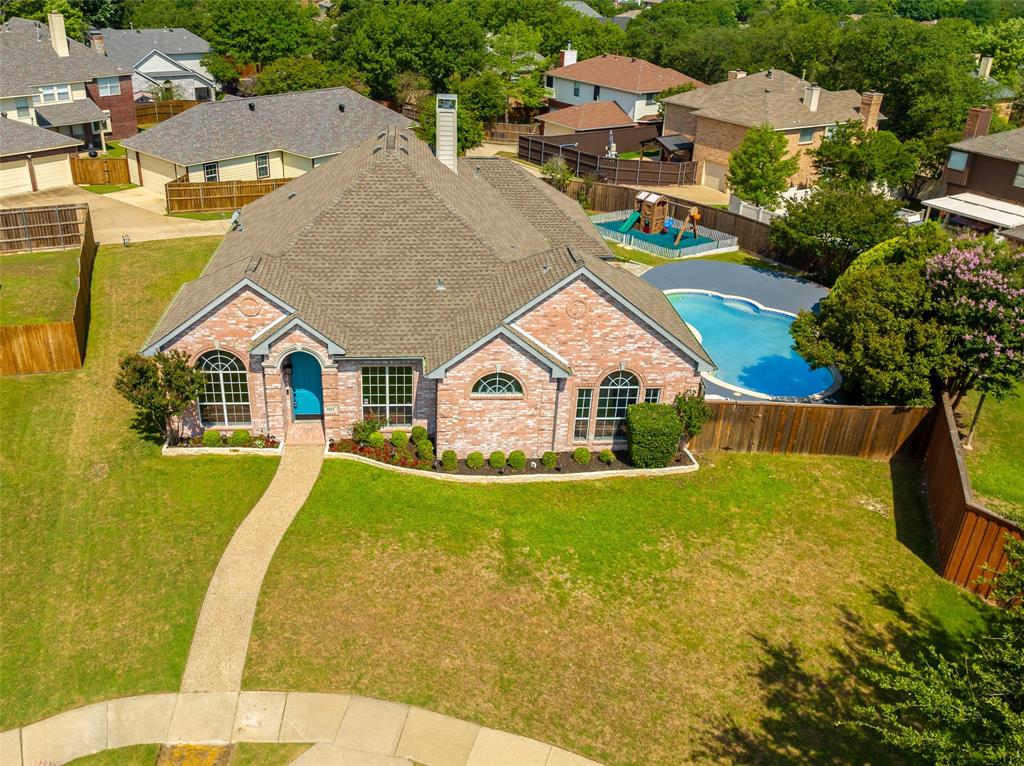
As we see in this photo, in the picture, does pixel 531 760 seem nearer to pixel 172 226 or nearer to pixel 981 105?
pixel 172 226

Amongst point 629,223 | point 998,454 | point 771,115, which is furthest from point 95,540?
point 771,115

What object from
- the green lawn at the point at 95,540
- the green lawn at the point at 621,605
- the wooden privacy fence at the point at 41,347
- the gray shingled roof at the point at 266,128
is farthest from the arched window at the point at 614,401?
the gray shingled roof at the point at 266,128

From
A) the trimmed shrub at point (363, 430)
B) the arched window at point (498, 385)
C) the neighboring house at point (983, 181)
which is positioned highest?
the neighboring house at point (983, 181)

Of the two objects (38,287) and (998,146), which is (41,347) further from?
(998,146)

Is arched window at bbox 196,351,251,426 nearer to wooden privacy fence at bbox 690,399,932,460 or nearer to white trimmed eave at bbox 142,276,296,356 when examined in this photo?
white trimmed eave at bbox 142,276,296,356

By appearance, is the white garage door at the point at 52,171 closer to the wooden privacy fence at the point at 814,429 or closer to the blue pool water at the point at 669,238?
the blue pool water at the point at 669,238

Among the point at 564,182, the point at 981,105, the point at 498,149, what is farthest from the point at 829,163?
the point at 498,149

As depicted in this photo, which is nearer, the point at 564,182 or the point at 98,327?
the point at 98,327
